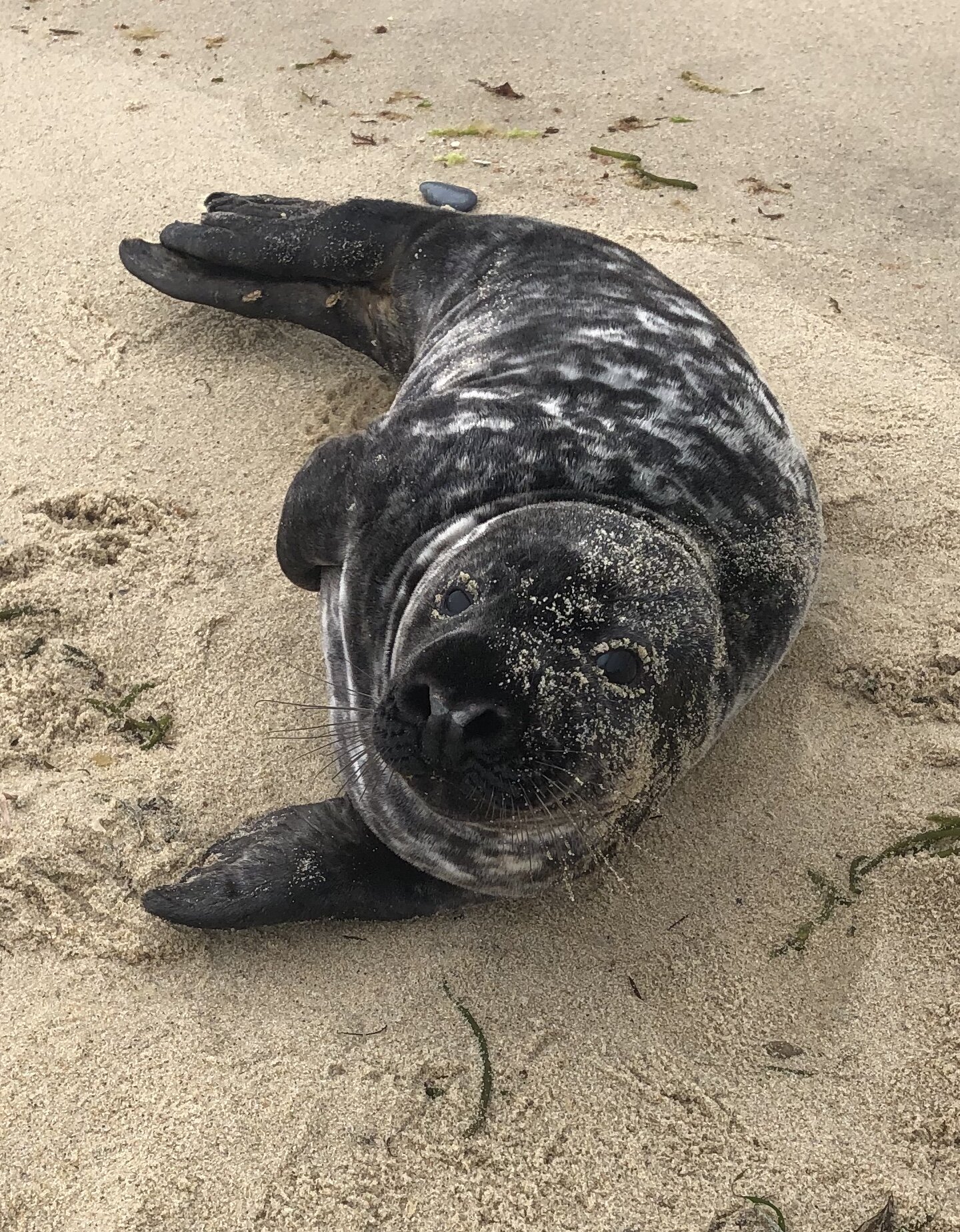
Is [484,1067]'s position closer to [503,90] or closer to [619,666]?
[619,666]

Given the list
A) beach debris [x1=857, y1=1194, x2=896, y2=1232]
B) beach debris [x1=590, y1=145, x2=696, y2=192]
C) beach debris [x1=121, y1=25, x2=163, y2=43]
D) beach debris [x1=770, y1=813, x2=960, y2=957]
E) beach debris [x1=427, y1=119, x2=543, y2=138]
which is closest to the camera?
beach debris [x1=857, y1=1194, x2=896, y2=1232]

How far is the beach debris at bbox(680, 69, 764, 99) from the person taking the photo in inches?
239

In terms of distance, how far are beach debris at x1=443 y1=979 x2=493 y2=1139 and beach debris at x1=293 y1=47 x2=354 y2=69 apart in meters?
4.90

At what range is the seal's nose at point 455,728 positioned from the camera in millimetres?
2201

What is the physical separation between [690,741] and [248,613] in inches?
57.8

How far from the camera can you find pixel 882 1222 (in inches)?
96.0

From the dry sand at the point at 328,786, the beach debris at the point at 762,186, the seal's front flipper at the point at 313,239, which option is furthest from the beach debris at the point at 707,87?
the seal's front flipper at the point at 313,239

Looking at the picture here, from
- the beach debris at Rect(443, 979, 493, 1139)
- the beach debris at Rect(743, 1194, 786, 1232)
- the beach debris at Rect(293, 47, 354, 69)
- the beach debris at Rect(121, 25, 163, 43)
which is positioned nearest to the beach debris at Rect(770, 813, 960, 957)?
the beach debris at Rect(743, 1194, 786, 1232)

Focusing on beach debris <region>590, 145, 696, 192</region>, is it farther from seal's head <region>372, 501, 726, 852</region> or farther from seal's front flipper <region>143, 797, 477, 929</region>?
seal's front flipper <region>143, 797, 477, 929</region>

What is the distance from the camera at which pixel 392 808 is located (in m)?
2.98

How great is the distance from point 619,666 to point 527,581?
237mm

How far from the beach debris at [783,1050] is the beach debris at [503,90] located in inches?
188

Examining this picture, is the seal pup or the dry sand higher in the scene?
the seal pup

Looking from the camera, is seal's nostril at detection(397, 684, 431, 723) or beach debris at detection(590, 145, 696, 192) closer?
seal's nostril at detection(397, 684, 431, 723)
